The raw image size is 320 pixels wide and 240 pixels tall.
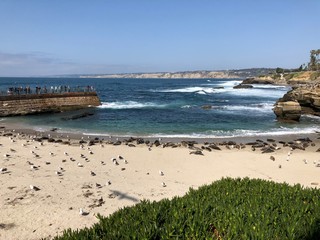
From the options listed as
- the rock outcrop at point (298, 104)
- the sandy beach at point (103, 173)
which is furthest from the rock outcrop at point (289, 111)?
the sandy beach at point (103, 173)

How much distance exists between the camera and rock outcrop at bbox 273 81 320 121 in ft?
119

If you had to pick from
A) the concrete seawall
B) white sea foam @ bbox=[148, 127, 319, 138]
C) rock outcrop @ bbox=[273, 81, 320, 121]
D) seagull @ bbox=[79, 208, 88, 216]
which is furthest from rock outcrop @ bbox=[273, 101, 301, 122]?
seagull @ bbox=[79, 208, 88, 216]

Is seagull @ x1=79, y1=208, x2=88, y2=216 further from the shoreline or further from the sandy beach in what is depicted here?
the shoreline

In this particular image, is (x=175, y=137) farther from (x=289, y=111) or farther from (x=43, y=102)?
(x=43, y=102)

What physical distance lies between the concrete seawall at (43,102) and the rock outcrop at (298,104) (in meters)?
29.4

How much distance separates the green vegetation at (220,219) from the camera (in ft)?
17.9

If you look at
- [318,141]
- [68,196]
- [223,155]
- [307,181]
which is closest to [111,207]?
[68,196]

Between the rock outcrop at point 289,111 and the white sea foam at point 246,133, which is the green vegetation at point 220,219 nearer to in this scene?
the white sea foam at point 246,133

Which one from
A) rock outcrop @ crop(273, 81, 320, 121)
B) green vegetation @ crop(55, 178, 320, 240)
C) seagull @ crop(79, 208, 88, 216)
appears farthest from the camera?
rock outcrop @ crop(273, 81, 320, 121)

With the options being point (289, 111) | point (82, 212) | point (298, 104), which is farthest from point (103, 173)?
point (298, 104)

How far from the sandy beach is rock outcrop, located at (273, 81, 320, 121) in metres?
11.8

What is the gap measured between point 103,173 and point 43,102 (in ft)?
108

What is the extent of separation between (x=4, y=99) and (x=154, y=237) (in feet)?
132

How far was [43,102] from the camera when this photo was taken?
4491cm
